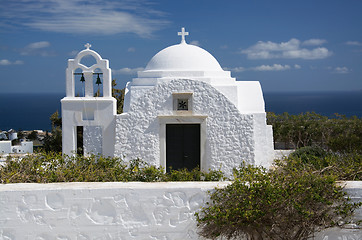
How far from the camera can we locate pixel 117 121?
1164cm

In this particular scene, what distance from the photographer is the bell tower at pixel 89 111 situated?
12.0 meters

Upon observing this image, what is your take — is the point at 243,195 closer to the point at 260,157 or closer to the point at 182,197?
the point at 182,197

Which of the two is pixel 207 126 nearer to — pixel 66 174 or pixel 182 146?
pixel 182 146

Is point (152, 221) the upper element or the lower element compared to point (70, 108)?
lower

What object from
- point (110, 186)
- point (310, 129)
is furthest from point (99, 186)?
point (310, 129)

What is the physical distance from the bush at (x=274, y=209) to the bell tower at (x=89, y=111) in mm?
7330

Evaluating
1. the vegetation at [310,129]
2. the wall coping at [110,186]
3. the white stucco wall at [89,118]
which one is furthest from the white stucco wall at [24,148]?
the wall coping at [110,186]

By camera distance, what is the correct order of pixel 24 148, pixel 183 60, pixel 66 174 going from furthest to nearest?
pixel 24 148 → pixel 183 60 → pixel 66 174

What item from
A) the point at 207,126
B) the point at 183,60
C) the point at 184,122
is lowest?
the point at 207,126

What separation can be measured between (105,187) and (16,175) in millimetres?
1573

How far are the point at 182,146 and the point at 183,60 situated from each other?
9.79 ft

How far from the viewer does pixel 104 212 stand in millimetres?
5133

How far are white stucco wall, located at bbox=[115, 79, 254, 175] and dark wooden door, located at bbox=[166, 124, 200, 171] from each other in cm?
30

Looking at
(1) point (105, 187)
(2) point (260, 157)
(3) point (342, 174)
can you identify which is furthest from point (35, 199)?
(2) point (260, 157)
